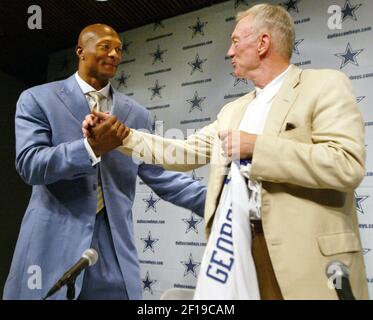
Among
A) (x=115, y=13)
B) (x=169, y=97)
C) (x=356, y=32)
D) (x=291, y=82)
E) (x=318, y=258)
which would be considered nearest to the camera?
(x=318, y=258)

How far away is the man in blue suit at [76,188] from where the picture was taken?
1.15 meters

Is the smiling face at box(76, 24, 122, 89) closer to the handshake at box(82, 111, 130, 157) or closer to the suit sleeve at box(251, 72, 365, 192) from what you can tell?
the handshake at box(82, 111, 130, 157)

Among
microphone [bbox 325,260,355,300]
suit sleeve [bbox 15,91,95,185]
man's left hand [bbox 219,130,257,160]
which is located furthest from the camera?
suit sleeve [bbox 15,91,95,185]

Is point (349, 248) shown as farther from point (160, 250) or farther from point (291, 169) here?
point (160, 250)

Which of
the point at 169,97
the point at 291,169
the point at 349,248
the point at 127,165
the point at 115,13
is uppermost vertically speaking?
the point at 115,13

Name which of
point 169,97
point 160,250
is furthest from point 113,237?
point 169,97

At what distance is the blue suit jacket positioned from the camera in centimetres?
115

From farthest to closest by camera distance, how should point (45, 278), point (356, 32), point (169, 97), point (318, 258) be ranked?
point (169, 97)
point (356, 32)
point (45, 278)
point (318, 258)

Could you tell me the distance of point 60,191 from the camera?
1.22 m

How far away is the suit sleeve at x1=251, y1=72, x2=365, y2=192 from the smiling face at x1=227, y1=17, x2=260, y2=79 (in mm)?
266

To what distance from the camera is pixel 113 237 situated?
1.24 m

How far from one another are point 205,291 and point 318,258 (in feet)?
0.88

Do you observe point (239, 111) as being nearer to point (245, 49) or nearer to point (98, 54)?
point (245, 49)

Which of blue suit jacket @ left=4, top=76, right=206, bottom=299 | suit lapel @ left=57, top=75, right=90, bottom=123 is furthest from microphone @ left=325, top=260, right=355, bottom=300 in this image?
suit lapel @ left=57, top=75, right=90, bottom=123
